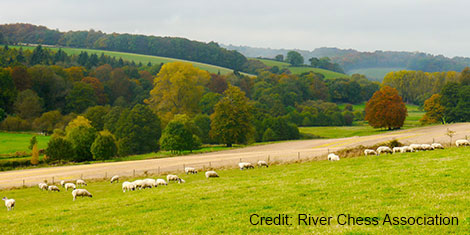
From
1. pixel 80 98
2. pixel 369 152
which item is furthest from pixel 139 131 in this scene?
pixel 369 152

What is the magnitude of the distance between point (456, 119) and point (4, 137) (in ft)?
393

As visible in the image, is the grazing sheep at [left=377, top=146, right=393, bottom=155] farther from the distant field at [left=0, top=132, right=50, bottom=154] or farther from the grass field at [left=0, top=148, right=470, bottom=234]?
the distant field at [left=0, top=132, right=50, bottom=154]

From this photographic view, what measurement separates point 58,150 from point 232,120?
120 feet

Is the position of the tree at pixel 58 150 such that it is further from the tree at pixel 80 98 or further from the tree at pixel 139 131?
the tree at pixel 80 98

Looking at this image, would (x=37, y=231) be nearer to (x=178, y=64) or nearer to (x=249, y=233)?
(x=249, y=233)

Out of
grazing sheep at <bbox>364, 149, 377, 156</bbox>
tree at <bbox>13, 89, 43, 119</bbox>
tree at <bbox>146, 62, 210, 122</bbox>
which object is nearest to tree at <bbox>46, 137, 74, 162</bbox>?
tree at <bbox>146, 62, 210, 122</bbox>

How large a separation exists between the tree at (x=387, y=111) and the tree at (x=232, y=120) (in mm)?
32554

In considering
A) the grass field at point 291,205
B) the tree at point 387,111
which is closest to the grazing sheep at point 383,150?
the grass field at point 291,205

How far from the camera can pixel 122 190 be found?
3209 cm

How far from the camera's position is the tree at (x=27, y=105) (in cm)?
12250

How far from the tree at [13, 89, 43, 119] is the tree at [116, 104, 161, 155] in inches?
1762

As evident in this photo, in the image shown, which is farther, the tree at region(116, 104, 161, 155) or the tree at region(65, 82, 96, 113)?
the tree at region(65, 82, 96, 113)

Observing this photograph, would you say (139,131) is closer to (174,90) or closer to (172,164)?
(174,90)

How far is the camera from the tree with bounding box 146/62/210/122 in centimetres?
11162
